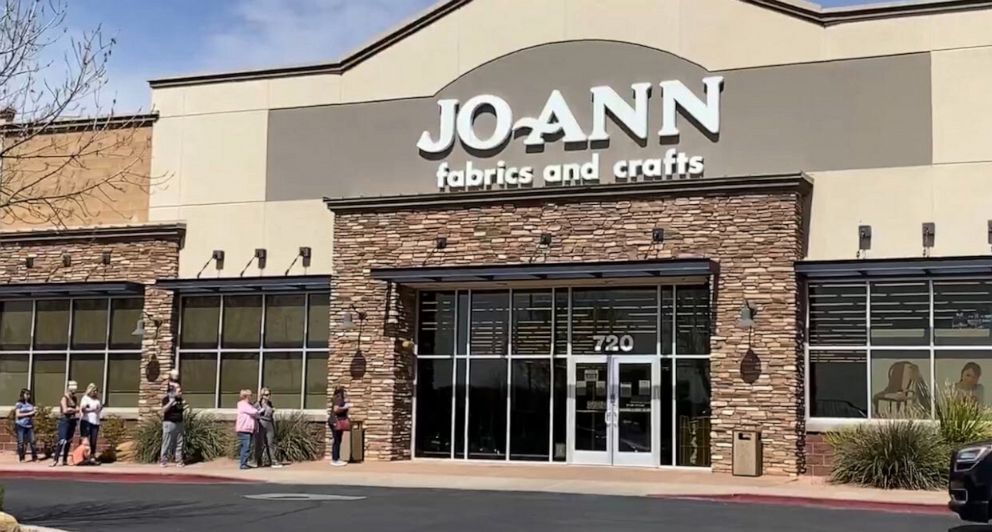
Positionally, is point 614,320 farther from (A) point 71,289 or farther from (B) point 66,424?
(A) point 71,289

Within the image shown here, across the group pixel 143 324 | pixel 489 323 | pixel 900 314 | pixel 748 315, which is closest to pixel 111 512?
pixel 489 323

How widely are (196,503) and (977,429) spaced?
41.6ft

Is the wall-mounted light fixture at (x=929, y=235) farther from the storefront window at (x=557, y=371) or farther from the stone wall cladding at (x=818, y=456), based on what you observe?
the storefront window at (x=557, y=371)

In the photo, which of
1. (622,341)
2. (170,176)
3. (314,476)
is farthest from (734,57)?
(170,176)

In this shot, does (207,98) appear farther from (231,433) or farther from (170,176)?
(231,433)

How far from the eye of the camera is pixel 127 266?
91.3 ft

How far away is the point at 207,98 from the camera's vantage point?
27797 millimetres

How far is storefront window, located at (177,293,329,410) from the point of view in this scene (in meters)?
26.2

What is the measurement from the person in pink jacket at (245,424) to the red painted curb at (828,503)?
349 inches

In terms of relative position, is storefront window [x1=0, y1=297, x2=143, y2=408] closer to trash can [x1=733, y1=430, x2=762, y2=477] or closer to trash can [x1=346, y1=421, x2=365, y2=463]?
trash can [x1=346, y1=421, x2=365, y2=463]

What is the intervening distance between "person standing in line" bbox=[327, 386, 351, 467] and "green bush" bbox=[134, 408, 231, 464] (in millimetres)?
2643

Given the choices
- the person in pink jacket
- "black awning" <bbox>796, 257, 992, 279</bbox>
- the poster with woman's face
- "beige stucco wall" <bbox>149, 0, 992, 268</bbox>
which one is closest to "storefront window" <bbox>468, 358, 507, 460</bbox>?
"beige stucco wall" <bbox>149, 0, 992, 268</bbox>

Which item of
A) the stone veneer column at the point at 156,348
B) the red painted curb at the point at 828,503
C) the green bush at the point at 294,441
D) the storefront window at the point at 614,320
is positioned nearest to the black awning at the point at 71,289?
the stone veneer column at the point at 156,348

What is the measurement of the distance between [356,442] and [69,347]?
848cm
